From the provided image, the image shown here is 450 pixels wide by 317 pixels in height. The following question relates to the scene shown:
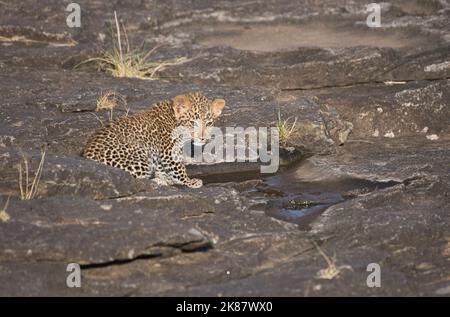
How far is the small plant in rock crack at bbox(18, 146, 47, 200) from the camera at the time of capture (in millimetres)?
8594

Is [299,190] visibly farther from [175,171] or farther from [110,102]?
[110,102]

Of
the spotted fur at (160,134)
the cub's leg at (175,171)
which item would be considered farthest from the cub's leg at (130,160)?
the cub's leg at (175,171)

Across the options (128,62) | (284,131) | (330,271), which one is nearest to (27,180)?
(330,271)

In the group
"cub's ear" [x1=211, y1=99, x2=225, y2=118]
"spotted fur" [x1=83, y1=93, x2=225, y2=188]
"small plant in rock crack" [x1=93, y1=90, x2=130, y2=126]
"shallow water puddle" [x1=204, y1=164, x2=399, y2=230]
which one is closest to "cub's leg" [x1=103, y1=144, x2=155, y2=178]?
"spotted fur" [x1=83, y1=93, x2=225, y2=188]

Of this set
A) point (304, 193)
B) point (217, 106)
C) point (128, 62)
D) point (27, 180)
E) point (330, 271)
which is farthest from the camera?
point (128, 62)

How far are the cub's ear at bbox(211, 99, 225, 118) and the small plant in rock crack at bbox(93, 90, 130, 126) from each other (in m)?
1.03

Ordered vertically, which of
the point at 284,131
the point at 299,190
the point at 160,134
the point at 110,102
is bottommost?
the point at 299,190

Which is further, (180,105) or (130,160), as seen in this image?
(180,105)

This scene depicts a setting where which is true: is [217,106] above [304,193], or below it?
above

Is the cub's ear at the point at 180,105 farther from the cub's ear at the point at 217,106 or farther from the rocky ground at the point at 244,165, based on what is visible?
the rocky ground at the point at 244,165

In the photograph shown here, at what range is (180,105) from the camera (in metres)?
10.4

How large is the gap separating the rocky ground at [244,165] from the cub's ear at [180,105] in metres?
0.65

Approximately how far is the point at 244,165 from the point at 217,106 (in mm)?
674
